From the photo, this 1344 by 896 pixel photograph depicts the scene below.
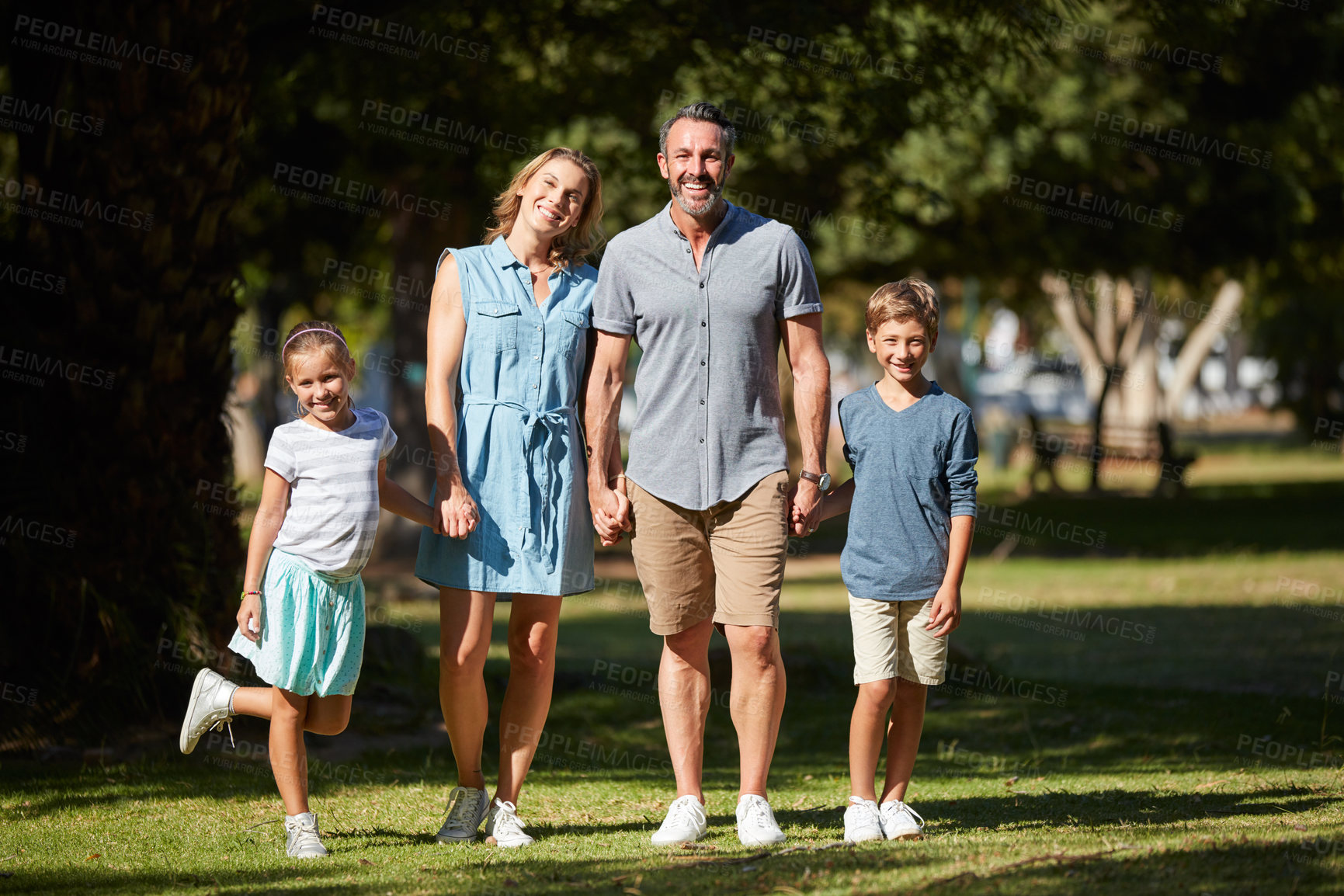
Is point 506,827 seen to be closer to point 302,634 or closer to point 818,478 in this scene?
point 302,634

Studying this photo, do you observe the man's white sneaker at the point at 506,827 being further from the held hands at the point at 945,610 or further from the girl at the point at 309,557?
the held hands at the point at 945,610

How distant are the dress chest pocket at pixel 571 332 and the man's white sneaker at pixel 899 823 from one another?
6.00ft

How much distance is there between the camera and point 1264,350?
109 ft

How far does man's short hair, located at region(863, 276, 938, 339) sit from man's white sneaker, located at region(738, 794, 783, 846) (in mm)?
1589

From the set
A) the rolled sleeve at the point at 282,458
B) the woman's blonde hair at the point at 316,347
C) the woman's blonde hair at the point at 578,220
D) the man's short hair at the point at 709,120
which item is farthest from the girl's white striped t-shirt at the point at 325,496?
the man's short hair at the point at 709,120

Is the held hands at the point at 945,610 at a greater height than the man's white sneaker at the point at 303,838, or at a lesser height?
greater

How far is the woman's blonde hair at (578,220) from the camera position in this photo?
4535 millimetres

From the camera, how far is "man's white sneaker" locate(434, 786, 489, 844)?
457 cm

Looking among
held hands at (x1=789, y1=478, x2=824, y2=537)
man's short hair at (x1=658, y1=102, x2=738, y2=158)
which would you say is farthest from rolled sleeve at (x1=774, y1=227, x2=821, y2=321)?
held hands at (x1=789, y1=478, x2=824, y2=537)

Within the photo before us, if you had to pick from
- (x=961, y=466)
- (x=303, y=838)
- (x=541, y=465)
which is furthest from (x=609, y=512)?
(x=303, y=838)

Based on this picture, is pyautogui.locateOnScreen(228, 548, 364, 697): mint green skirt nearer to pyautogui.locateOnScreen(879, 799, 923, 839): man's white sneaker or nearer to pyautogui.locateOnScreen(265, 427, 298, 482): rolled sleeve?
pyautogui.locateOnScreen(265, 427, 298, 482): rolled sleeve

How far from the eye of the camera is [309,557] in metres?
4.33

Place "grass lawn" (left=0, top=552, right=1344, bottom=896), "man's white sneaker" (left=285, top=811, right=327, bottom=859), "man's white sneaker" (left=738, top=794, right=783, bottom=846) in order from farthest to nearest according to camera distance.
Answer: "man's white sneaker" (left=285, top=811, right=327, bottom=859)
"man's white sneaker" (left=738, top=794, right=783, bottom=846)
"grass lawn" (left=0, top=552, right=1344, bottom=896)

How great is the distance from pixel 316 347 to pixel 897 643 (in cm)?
212
